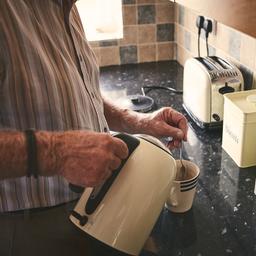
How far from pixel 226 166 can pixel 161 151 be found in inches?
17.1

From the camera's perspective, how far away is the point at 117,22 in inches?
74.9

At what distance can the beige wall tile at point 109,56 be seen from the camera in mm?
1873

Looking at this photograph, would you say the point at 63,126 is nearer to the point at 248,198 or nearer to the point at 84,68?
the point at 84,68

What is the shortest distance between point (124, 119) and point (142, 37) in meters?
0.93

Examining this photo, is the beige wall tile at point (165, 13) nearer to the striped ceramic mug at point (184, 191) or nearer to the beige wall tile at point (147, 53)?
the beige wall tile at point (147, 53)

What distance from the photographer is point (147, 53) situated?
1.90 m

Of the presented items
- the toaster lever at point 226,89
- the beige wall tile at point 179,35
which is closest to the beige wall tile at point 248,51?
the toaster lever at point 226,89

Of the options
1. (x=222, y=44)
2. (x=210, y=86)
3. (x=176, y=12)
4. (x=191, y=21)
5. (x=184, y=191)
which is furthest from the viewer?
(x=176, y=12)

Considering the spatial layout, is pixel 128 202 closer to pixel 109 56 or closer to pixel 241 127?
pixel 241 127

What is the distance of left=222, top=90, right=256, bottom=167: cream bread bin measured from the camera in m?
0.99

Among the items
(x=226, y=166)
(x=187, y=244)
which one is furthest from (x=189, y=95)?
(x=187, y=244)

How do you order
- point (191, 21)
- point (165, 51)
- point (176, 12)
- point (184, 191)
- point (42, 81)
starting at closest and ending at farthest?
point (42, 81) < point (184, 191) < point (191, 21) < point (176, 12) < point (165, 51)

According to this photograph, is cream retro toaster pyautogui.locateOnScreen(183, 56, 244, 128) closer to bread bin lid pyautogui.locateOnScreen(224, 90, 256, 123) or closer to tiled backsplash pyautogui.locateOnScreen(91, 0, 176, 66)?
bread bin lid pyautogui.locateOnScreen(224, 90, 256, 123)

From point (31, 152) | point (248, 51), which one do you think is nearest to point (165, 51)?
point (248, 51)
